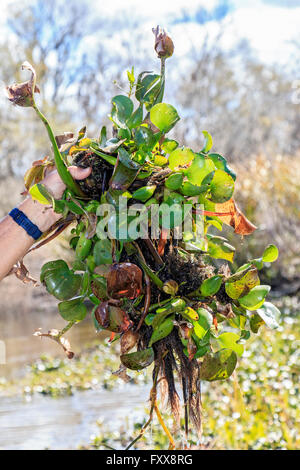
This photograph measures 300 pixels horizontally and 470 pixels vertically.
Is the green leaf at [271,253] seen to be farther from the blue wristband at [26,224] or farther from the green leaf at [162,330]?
the blue wristband at [26,224]

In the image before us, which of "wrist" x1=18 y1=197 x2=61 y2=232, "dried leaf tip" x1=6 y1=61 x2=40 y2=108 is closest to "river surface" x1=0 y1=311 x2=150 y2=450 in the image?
"wrist" x1=18 y1=197 x2=61 y2=232

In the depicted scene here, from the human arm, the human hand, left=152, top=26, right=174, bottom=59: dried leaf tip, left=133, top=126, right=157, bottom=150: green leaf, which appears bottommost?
the human arm

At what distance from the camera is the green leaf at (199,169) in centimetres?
127

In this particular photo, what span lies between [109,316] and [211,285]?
0.85 ft

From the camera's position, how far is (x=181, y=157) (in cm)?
127

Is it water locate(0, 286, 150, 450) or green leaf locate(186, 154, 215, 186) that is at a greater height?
green leaf locate(186, 154, 215, 186)

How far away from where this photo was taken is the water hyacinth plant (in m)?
1.21

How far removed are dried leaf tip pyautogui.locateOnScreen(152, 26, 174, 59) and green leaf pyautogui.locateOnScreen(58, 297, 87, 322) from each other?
62 centimetres

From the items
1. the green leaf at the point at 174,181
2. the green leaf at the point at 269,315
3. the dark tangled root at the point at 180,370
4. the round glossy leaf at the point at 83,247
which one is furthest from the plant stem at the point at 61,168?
the green leaf at the point at 269,315

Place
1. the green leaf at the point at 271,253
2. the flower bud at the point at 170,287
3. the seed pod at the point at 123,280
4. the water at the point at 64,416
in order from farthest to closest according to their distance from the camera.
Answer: the water at the point at 64,416 → the green leaf at the point at 271,253 → the flower bud at the point at 170,287 → the seed pod at the point at 123,280

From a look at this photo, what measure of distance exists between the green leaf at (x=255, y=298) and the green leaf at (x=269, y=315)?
37 millimetres

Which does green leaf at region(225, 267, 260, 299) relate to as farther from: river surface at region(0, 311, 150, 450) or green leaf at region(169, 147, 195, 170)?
river surface at region(0, 311, 150, 450)

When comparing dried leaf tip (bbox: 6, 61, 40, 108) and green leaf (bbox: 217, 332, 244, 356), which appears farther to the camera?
green leaf (bbox: 217, 332, 244, 356)

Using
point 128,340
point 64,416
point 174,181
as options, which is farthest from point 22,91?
point 64,416
